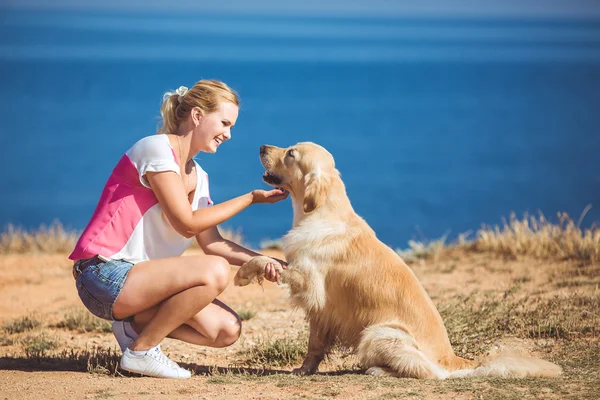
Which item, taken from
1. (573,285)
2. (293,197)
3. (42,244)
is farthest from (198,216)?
(42,244)

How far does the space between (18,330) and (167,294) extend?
2617 millimetres

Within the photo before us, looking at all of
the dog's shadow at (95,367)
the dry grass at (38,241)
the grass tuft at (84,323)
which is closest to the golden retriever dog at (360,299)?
the dog's shadow at (95,367)

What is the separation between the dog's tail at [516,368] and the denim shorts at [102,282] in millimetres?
2219

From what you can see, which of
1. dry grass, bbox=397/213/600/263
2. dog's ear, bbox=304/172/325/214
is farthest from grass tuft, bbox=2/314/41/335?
dry grass, bbox=397/213/600/263

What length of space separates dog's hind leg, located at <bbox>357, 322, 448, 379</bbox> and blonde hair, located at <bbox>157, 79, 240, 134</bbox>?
1.79 meters

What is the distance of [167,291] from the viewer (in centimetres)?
461

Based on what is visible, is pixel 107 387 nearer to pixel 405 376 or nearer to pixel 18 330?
pixel 405 376

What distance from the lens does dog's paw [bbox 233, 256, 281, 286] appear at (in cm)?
483

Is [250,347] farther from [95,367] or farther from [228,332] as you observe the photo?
[95,367]

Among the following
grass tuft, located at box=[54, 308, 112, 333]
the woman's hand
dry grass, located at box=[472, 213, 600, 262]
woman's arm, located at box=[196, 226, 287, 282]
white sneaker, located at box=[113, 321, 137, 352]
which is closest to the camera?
the woman's hand

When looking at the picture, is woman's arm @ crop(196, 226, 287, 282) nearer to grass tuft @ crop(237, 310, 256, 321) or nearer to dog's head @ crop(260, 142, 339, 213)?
dog's head @ crop(260, 142, 339, 213)

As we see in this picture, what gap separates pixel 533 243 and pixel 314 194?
5.04 m

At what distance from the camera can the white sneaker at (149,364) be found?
15.3ft

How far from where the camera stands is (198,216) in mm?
4629
